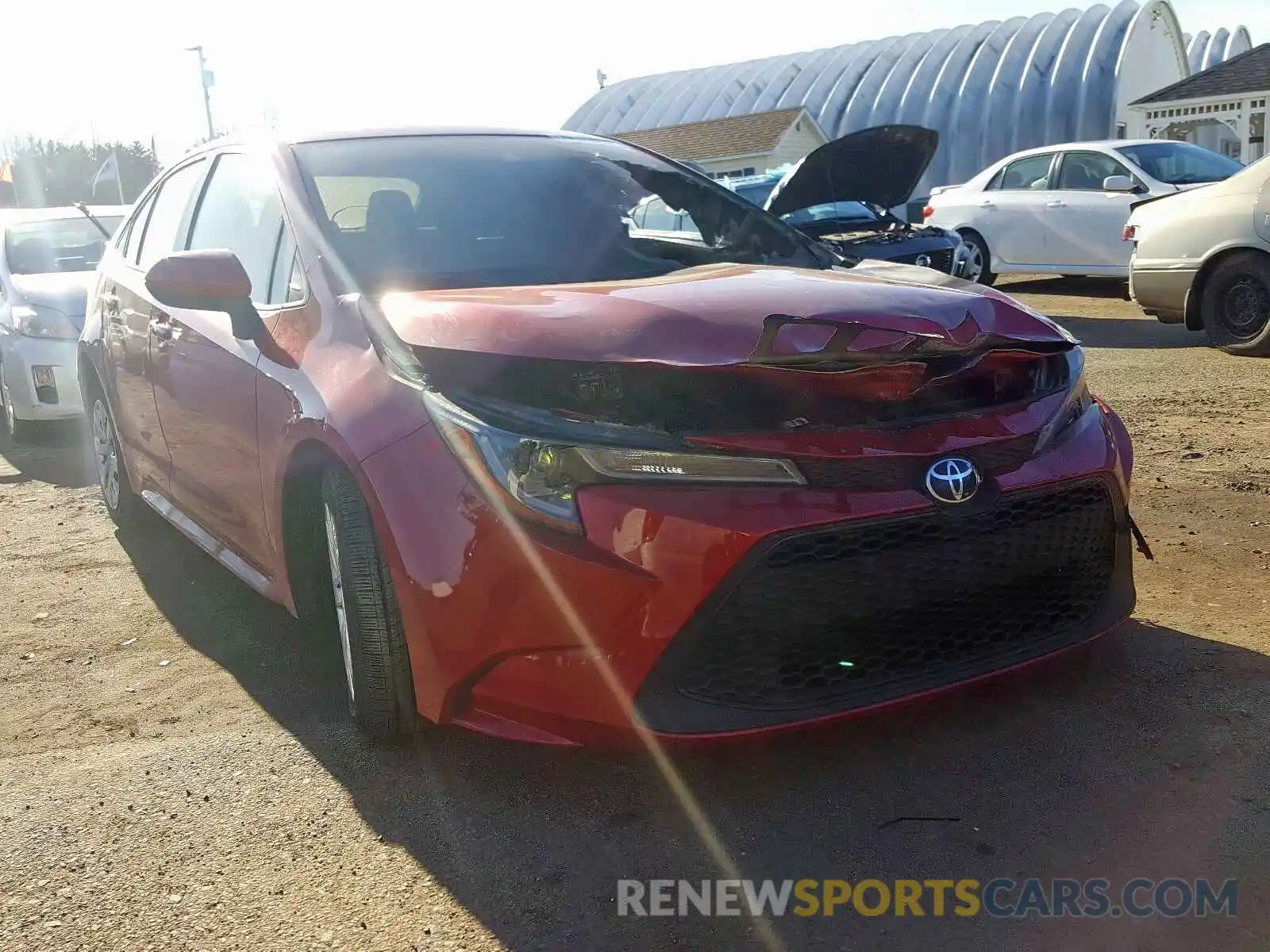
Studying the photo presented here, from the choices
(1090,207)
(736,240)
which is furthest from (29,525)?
(1090,207)

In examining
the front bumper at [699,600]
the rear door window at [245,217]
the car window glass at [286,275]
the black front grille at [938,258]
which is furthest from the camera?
the black front grille at [938,258]

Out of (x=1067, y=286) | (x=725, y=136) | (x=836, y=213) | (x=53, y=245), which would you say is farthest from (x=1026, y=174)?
(x=725, y=136)

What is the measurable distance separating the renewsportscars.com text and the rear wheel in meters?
3.42

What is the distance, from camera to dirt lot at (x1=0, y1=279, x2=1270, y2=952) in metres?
2.26

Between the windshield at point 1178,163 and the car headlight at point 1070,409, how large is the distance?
967 cm

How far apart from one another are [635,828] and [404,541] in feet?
2.51

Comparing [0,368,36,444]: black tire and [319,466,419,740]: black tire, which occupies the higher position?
[319,466,419,740]: black tire

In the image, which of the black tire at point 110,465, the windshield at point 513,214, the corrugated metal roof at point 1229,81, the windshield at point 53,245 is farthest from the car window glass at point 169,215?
the corrugated metal roof at point 1229,81

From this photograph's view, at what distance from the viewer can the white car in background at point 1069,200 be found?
38.2 ft

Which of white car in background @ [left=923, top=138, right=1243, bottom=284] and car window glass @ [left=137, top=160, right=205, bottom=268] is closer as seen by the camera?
car window glass @ [left=137, top=160, right=205, bottom=268]

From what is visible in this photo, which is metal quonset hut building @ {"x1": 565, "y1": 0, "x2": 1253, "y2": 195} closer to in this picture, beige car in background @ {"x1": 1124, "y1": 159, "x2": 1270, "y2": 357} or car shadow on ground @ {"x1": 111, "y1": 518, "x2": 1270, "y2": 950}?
beige car in background @ {"x1": 1124, "y1": 159, "x2": 1270, "y2": 357}

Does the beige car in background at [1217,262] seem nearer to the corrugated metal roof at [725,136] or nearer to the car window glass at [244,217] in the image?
the car window glass at [244,217]

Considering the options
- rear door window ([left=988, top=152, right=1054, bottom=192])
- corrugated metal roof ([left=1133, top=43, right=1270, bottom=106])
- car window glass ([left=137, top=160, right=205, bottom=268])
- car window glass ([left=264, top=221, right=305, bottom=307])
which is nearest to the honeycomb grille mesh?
Answer: car window glass ([left=264, top=221, right=305, bottom=307])

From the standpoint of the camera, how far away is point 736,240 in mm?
3920
